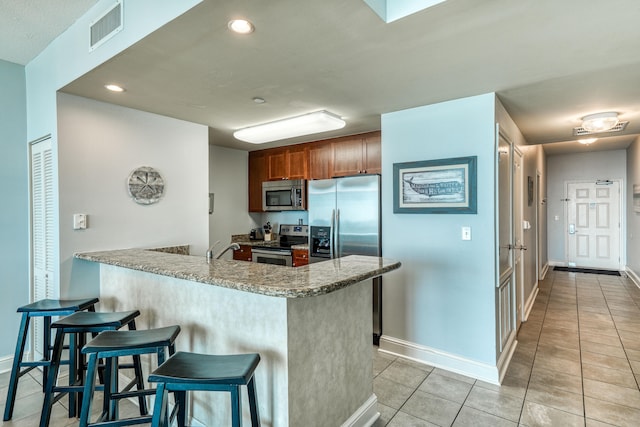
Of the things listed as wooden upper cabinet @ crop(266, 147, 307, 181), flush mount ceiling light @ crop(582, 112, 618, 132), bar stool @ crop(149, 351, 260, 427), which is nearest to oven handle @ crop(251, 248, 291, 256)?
wooden upper cabinet @ crop(266, 147, 307, 181)

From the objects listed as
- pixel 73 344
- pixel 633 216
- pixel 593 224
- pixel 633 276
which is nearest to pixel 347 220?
pixel 73 344

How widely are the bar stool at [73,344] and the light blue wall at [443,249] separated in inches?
86.9

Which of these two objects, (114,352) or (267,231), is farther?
(267,231)

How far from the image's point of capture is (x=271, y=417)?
1.62 metres

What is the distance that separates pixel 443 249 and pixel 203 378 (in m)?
2.22

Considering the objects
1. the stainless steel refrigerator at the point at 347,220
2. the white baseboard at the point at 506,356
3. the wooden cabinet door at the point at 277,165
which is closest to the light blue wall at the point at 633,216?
the white baseboard at the point at 506,356

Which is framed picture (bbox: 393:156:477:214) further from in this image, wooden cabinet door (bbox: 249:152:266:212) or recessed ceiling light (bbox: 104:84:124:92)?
wooden cabinet door (bbox: 249:152:266:212)

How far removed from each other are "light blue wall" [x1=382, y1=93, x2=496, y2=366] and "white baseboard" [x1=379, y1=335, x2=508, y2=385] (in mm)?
39

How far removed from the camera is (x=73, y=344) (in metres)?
2.11

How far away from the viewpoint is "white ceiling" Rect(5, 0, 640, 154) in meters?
1.53

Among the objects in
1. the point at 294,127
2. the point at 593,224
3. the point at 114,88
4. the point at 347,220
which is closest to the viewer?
the point at 114,88

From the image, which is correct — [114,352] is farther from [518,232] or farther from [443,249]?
[518,232]

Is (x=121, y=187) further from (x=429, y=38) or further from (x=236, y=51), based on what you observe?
(x=429, y=38)

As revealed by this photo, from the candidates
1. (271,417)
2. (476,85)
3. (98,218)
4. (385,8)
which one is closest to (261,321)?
(271,417)
